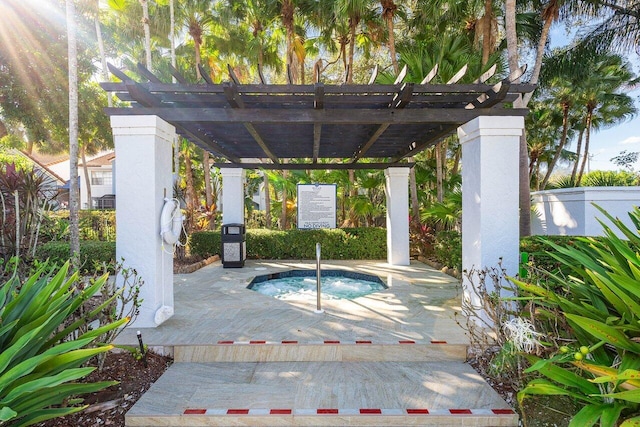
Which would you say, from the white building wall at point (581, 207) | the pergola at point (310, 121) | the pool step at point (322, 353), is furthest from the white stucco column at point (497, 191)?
the white building wall at point (581, 207)

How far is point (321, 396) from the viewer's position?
3.10 m

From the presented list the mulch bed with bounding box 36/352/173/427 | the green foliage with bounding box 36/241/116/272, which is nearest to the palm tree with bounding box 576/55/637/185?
the mulch bed with bounding box 36/352/173/427

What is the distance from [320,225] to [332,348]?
6.61m

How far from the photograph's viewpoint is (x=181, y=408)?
9.58 feet

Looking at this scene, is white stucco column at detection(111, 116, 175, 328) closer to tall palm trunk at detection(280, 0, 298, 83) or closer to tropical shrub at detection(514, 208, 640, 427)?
tropical shrub at detection(514, 208, 640, 427)

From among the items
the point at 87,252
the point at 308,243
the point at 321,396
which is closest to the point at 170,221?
the point at 321,396

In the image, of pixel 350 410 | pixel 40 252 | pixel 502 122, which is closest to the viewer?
pixel 350 410

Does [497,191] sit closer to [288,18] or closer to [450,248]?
[450,248]

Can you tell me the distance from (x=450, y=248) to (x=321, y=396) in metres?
5.87

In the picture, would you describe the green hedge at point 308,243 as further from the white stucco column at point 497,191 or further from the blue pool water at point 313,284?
the white stucco column at point 497,191

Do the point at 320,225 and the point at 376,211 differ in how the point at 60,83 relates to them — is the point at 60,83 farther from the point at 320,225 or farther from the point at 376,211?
the point at 376,211

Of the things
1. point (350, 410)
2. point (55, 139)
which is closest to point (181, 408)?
point (350, 410)

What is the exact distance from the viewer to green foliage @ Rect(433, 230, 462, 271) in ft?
24.7

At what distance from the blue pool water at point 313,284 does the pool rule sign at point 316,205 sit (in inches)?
77.5
